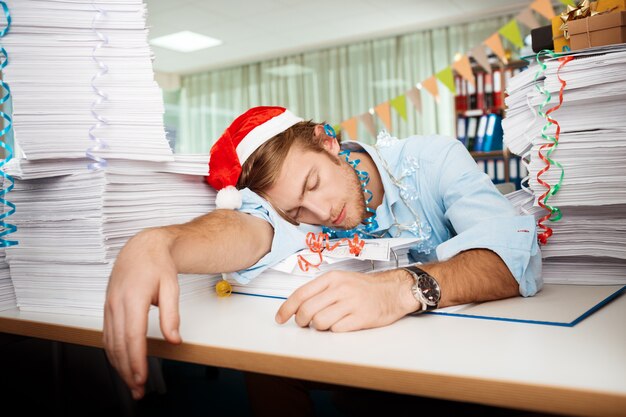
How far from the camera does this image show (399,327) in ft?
2.36

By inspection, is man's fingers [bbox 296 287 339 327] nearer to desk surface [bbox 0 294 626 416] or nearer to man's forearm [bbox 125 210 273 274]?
desk surface [bbox 0 294 626 416]

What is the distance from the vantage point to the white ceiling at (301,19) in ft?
18.1

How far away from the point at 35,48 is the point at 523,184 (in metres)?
1.04

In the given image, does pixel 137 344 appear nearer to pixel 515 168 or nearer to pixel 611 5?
pixel 611 5

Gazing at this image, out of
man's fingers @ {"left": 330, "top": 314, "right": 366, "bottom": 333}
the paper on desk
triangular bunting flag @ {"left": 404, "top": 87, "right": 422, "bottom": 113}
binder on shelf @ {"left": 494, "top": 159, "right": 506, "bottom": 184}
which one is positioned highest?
triangular bunting flag @ {"left": 404, "top": 87, "right": 422, "bottom": 113}

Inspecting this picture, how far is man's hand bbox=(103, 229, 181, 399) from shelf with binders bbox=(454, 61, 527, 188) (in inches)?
201

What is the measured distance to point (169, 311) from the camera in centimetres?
65

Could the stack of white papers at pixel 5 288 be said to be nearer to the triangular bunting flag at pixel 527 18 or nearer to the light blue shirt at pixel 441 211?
the light blue shirt at pixel 441 211

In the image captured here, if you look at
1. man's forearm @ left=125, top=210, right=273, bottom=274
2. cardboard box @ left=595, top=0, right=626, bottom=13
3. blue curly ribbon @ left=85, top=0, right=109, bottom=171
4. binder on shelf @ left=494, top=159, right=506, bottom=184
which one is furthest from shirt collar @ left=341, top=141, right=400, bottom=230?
binder on shelf @ left=494, top=159, right=506, bottom=184

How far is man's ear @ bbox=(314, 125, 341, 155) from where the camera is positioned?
1.47 metres

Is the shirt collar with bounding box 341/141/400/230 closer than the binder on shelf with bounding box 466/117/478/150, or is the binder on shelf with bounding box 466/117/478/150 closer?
the shirt collar with bounding box 341/141/400/230

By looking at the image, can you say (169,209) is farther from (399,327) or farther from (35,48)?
(399,327)

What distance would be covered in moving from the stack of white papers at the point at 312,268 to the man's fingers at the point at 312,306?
241mm

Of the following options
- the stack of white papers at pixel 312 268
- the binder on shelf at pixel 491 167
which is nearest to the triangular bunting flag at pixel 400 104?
the stack of white papers at pixel 312 268
